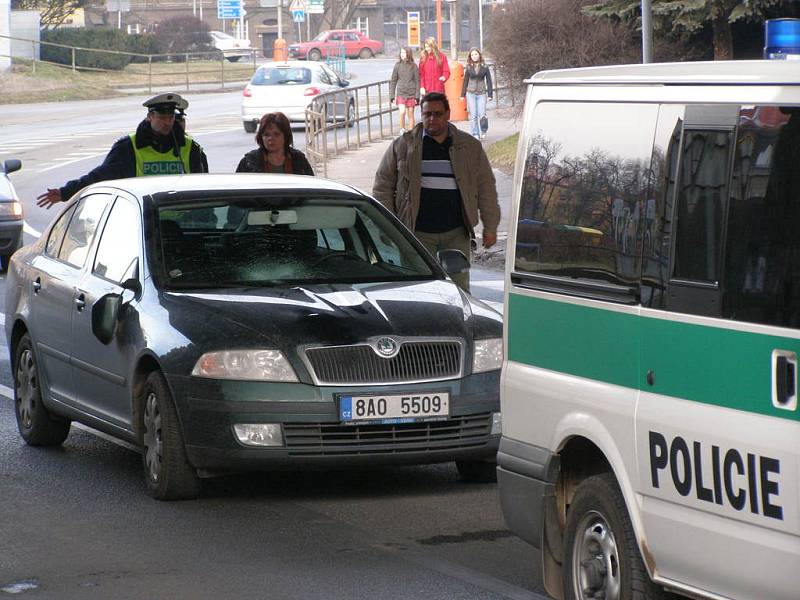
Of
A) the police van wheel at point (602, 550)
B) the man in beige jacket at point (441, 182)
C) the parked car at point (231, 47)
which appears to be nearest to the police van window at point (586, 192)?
the police van wheel at point (602, 550)

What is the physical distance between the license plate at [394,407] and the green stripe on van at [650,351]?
1860 millimetres

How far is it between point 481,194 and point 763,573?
6.72 metres

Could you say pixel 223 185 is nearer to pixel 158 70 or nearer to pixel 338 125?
pixel 338 125

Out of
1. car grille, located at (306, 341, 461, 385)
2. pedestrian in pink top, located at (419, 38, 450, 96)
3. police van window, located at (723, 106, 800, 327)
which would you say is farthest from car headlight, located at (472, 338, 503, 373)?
pedestrian in pink top, located at (419, 38, 450, 96)

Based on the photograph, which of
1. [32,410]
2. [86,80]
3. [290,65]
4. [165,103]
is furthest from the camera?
[86,80]

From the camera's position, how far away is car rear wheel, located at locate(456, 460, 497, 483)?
8.34m

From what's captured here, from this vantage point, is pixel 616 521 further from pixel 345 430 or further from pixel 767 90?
pixel 345 430

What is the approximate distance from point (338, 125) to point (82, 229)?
2639 cm

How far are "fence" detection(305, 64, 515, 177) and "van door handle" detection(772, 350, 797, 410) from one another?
81.0ft


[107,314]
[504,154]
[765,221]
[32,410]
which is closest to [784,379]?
[765,221]

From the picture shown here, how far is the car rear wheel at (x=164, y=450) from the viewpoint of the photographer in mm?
7934

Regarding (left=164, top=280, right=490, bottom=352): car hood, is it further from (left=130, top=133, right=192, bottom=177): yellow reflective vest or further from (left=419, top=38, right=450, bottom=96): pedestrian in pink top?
(left=419, top=38, right=450, bottom=96): pedestrian in pink top

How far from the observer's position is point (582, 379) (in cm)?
546

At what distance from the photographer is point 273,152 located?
11586mm
